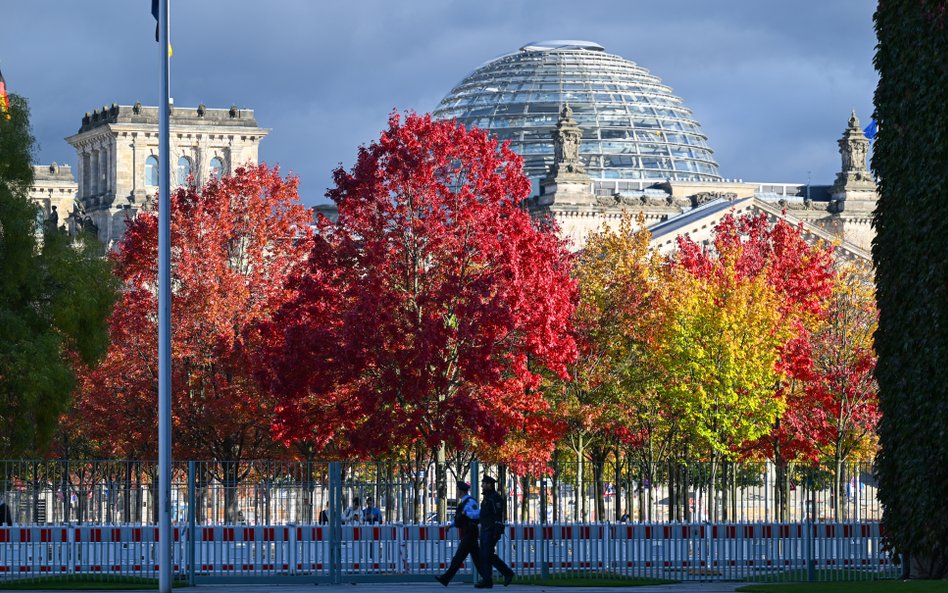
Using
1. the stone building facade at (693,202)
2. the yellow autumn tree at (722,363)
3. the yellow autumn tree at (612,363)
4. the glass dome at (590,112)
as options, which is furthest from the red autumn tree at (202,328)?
the glass dome at (590,112)

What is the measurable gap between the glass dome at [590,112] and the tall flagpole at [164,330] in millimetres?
126745

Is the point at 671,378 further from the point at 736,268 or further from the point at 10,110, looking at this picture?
the point at 10,110

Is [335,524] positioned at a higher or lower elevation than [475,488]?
lower

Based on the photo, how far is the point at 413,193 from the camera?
159 feet

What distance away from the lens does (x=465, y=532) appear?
37.2 metres

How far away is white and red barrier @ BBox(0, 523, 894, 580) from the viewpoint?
3903 centimetres

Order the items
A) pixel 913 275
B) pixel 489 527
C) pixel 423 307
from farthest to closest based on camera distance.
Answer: pixel 423 307 → pixel 489 527 → pixel 913 275

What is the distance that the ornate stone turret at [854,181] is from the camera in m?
143

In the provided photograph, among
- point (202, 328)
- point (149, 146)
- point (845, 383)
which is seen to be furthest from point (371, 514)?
point (149, 146)

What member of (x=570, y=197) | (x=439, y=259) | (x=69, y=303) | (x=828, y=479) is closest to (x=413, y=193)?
(x=439, y=259)

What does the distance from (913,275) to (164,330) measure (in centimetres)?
1205

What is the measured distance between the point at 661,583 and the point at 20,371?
13.7 metres

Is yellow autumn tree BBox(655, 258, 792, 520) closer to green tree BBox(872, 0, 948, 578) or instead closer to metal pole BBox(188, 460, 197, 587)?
metal pole BBox(188, 460, 197, 587)

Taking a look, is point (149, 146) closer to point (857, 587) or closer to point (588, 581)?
point (588, 581)
